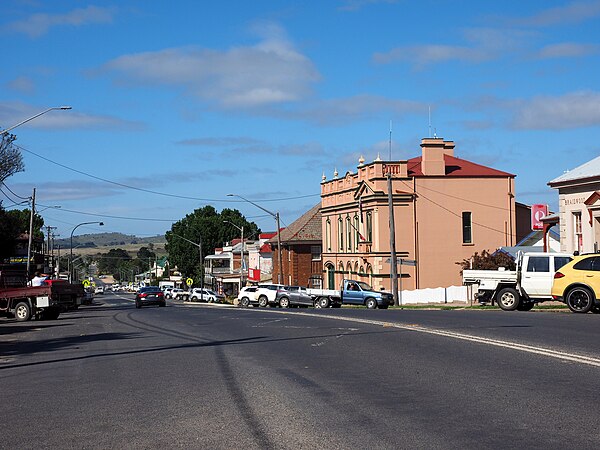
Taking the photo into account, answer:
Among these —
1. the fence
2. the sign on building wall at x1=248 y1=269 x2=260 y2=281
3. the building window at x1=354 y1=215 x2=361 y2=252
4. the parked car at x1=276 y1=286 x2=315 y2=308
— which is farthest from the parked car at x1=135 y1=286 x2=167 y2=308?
the sign on building wall at x1=248 y1=269 x2=260 y2=281

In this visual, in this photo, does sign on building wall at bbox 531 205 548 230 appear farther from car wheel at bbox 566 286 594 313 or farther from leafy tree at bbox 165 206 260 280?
leafy tree at bbox 165 206 260 280

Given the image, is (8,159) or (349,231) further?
(349,231)

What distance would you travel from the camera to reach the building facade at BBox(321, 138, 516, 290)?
202 ft

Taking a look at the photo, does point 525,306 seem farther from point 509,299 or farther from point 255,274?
point 255,274

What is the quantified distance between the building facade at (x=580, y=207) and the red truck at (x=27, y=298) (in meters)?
25.1

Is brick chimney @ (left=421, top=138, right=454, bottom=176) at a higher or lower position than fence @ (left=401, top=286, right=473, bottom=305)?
higher

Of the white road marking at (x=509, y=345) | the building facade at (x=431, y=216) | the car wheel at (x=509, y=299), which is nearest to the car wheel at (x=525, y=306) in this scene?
the car wheel at (x=509, y=299)

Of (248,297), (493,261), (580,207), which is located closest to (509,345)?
(580,207)

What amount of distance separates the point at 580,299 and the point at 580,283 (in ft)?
1.86

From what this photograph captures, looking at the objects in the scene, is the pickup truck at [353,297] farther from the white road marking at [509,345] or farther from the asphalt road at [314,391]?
the asphalt road at [314,391]

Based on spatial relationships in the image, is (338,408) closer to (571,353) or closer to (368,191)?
(571,353)

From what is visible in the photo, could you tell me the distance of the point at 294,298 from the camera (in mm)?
51531

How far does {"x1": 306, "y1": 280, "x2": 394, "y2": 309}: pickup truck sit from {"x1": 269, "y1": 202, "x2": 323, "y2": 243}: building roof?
29.3 m

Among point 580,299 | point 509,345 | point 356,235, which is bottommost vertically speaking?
point 509,345
